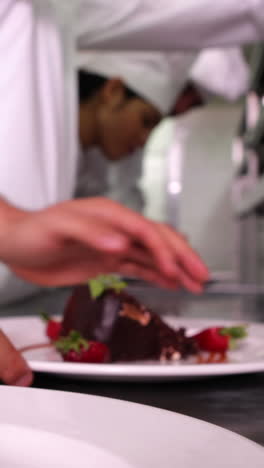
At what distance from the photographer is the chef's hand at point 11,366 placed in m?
0.34

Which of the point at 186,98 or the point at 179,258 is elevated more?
the point at 179,258

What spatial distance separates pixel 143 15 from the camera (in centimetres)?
142

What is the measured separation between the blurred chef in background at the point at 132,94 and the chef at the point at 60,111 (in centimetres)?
72

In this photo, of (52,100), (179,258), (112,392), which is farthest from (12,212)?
(52,100)

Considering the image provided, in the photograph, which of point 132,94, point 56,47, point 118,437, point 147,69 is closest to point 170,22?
point 56,47

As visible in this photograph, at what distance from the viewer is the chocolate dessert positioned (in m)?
0.55

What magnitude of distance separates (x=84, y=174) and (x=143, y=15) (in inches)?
55.3

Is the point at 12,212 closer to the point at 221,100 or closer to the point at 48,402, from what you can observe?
the point at 48,402

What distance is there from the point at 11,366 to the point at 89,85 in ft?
7.26

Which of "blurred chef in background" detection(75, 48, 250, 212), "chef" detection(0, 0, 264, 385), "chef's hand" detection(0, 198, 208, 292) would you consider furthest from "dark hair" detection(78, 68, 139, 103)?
"chef's hand" detection(0, 198, 208, 292)

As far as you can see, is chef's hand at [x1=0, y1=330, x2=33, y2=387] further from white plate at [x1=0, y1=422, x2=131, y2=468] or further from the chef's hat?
the chef's hat

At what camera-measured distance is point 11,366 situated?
35 cm

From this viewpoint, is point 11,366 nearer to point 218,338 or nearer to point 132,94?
point 218,338

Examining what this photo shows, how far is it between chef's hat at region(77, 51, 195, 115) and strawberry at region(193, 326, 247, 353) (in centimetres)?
182
